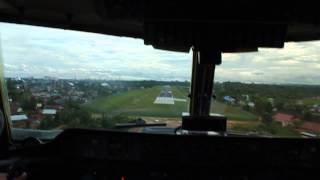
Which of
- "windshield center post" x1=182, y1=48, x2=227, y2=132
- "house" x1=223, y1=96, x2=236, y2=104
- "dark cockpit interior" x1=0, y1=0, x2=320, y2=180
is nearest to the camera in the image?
"dark cockpit interior" x1=0, y1=0, x2=320, y2=180

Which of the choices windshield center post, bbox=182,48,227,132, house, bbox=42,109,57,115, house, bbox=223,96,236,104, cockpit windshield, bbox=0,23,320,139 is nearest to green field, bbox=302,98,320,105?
cockpit windshield, bbox=0,23,320,139

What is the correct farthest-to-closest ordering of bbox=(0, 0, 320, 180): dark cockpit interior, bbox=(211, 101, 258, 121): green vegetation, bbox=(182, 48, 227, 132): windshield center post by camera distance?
bbox=(211, 101, 258, 121): green vegetation → bbox=(182, 48, 227, 132): windshield center post → bbox=(0, 0, 320, 180): dark cockpit interior

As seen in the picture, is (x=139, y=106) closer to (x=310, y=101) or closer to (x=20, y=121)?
(x=20, y=121)

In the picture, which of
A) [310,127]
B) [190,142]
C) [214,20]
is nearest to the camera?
[190,142]

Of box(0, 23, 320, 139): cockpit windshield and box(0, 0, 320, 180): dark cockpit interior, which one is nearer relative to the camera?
box(0, 0, 320, 180): dark cockpit interior

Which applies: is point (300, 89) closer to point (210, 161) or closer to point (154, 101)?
point (154, 101)

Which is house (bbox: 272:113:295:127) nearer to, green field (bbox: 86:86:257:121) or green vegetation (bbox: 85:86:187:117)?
green field (bbox: 86:86:257:121)

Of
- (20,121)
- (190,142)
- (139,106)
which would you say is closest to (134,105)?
(139,106)

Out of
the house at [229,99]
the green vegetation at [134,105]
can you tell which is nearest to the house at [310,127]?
the house at [229,99]
